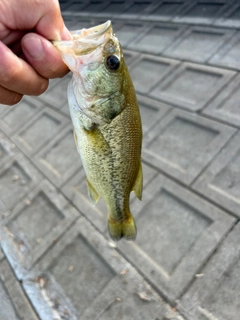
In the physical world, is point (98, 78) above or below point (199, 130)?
above

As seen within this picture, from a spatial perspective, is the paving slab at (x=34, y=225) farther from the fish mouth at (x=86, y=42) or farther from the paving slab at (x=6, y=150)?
the fish mouth at (x=86, y=42)

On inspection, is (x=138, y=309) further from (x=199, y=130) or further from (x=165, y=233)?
(x=199, y=130)

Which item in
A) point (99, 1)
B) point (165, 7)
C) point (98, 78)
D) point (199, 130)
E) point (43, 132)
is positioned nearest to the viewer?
point (98, 78)

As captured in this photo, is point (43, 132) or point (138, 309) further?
point (43, 132)

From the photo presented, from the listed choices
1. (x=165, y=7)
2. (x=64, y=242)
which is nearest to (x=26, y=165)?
(x=64, y=242)

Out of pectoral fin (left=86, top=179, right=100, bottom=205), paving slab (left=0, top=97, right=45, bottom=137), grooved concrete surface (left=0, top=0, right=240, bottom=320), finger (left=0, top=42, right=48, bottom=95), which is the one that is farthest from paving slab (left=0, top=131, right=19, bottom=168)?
finger (left=0, top=42, right=48, bottom=95)
